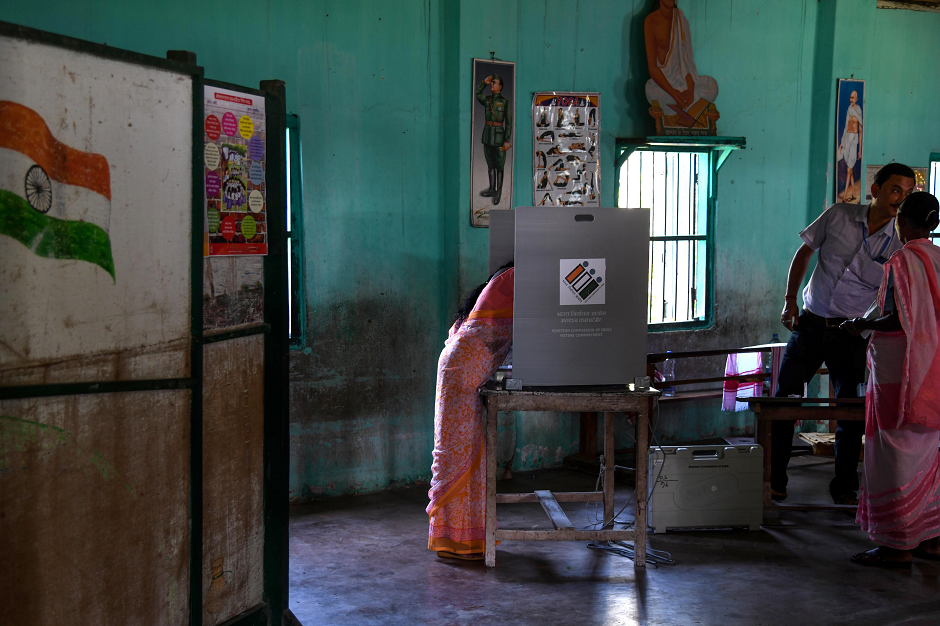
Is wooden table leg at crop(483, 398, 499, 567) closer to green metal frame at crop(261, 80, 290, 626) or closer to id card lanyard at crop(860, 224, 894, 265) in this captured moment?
green metal frame at crop(261, 80, 290, 626)

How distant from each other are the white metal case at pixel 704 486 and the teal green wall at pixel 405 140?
54.5 inches

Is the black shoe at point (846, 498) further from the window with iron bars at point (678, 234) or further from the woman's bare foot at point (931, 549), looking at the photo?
the window with iron bars at point (678, 234)

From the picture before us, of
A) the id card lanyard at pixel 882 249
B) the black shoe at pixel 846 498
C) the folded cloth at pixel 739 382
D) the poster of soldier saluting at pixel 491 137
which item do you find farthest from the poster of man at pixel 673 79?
the black shoe at pixel 846 498

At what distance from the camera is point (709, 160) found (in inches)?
253

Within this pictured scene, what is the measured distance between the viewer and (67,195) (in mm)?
2191

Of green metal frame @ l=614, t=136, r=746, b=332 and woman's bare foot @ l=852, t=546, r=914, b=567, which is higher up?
green metal frame @ l=614, t=136, r=746, b=332

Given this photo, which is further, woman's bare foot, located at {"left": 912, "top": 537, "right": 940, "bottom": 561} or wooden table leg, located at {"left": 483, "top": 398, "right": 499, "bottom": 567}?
woman's bare foot, located at {"left": 912, "top": 537, "right": 940, "bottom": 561}

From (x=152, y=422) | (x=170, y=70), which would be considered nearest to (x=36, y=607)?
(x=152, y=422)

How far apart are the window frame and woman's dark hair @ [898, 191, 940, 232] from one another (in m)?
3.22

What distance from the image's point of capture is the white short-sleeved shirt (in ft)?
15.7

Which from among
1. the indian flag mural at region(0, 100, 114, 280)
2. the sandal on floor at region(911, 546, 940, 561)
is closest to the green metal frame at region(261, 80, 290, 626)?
the indian flag mural at region(0, 100, 114, 280)

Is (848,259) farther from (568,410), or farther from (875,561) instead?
(568,410)

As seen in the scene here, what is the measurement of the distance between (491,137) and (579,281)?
1936 mm

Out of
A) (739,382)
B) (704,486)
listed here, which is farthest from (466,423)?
(739,382)
